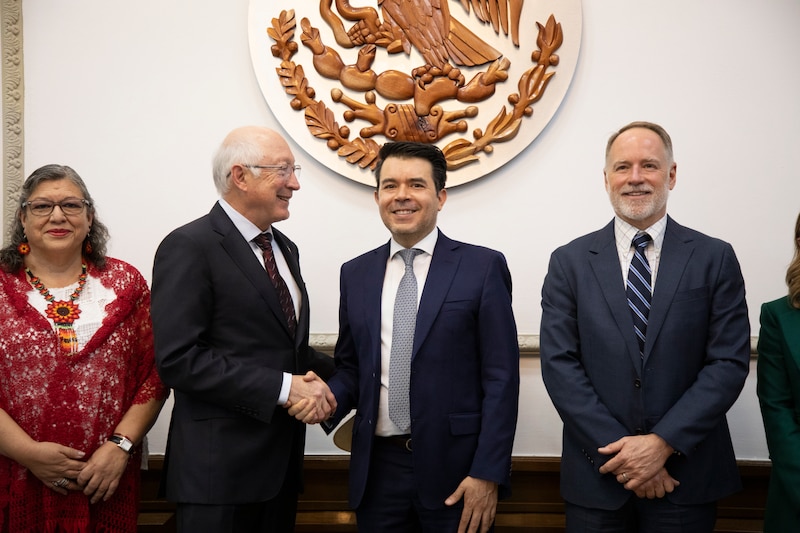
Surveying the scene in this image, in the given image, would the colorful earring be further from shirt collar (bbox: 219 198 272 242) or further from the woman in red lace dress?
shirt collar (bbox: 219 198 272 242)

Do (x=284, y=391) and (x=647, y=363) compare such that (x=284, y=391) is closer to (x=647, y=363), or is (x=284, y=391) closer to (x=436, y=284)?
(x=436, y=284)

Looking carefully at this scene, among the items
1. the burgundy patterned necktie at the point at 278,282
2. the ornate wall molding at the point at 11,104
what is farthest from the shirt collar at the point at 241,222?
the ornate wall molding at the point at 11,104

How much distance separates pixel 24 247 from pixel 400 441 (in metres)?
1.38

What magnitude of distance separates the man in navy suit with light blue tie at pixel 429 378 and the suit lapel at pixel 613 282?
0.28 meters

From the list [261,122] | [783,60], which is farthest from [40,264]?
[783,60]

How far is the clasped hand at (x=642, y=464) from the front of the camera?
1971 mm

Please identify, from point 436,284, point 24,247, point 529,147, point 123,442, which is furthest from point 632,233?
Result: point 24,247

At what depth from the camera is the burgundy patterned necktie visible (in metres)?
2.22

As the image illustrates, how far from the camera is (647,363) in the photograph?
2.06m

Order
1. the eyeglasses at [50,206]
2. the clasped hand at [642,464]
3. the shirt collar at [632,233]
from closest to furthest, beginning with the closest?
1. the clasped hand at [642,464]
2. the shirt collar at [632,233]
3. the eyeglasses at [50,206]

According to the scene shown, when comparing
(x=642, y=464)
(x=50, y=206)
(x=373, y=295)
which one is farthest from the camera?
(x=50, y=206)

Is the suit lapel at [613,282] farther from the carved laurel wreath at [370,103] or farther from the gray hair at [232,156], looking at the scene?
the gray hair at [232,156]

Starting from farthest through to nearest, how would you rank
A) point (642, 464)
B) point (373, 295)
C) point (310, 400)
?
point (373, 295) → point (310, 400) → point (642, 464)

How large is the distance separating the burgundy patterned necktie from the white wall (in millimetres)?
821
